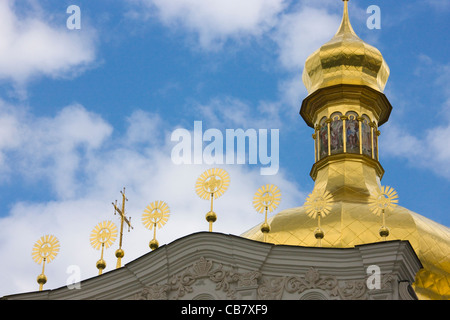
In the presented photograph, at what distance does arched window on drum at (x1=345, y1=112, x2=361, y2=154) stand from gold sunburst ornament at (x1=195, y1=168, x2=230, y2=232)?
912cm

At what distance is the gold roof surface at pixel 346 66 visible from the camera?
126ft

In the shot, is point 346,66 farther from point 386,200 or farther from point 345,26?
point 386,200

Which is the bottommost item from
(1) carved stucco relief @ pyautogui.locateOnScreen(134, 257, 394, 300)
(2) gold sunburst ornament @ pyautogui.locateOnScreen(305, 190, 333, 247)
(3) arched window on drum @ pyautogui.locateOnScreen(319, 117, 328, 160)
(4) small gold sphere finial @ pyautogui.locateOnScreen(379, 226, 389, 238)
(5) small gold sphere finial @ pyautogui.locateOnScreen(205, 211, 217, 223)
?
(1) carved stucco relief @ pyautogui.locateOnScreen(134, 257, 394, 300)

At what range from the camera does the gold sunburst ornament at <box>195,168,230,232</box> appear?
29.0 m

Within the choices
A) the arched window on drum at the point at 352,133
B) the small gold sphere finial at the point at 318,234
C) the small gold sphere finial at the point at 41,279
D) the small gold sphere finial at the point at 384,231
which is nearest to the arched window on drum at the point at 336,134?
the arched window on drum at the point at 352,133

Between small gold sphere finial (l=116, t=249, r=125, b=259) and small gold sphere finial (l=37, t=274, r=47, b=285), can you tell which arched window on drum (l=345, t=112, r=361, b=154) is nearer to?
small gold sphere finial (l=116, t=249, r=125, b=259)

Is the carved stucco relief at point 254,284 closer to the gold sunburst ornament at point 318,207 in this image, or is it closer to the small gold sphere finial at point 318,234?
the small gold sphere finial at point 318,234

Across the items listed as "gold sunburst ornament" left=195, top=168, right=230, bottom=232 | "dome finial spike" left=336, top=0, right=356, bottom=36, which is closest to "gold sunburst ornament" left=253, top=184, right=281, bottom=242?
"gold sunburst ornament" left=195, top=168, right=230, bottom=232

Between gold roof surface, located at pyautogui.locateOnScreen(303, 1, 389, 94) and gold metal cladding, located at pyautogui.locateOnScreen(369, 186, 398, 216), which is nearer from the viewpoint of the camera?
gold metal cladding, located at pyautogui.locateOnScreen(369, 186, 398, 216)

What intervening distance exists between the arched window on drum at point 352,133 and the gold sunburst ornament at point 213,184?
359 inches

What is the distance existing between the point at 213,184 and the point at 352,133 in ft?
32.2

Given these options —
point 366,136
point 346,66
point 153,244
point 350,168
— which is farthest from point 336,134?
point 153,244
